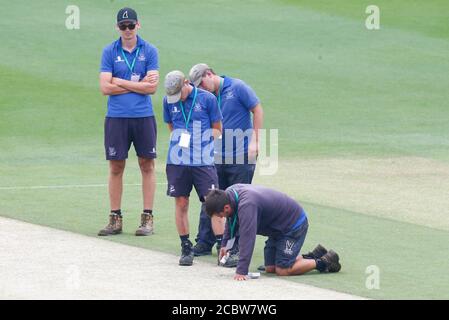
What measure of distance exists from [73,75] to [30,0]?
255 inches

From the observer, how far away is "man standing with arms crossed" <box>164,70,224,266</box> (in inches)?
538

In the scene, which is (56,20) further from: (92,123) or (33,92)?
(92,123)

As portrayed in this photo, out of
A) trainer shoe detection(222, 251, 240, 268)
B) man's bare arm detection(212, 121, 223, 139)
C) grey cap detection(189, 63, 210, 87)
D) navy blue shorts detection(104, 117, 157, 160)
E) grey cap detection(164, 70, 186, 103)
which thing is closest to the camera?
trainer shoe detection(222, 251, 240, 268)

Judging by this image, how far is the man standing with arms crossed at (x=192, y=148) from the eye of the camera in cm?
1366

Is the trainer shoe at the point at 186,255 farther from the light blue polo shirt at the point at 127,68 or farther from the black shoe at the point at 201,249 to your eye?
the light blue polo shirt at the point at 127,68

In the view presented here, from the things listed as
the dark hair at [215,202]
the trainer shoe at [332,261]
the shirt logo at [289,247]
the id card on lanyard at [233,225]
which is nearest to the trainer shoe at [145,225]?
the id card on lanyard at [233,225]

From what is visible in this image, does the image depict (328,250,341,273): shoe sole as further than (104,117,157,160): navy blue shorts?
No

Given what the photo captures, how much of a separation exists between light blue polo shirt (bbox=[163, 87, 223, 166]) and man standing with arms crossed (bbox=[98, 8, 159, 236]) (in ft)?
4.50

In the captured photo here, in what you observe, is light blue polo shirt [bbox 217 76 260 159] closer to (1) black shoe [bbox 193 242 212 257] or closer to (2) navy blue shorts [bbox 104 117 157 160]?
(1) black shoe [bbox 193 242 212 257]

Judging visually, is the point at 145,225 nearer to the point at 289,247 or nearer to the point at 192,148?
the point at 192,148

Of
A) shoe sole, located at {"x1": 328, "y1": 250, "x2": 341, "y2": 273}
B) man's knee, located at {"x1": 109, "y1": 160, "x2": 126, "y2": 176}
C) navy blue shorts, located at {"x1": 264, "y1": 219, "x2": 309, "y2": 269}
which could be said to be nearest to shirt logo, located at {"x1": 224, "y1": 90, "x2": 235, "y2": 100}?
man's knee, located at {"x1": 109, "y1": 160, "x2": 126, "y2": 176}

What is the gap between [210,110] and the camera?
539 inches

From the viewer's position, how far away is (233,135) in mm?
14266

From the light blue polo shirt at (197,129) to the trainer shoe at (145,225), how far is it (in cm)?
147
